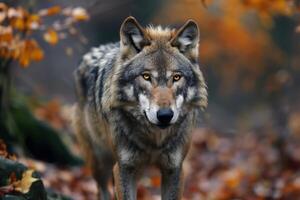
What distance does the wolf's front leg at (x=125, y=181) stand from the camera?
684 centimetres

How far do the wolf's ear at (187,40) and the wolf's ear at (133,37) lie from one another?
287mm

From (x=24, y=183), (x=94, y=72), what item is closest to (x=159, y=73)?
(x=24, y=183)

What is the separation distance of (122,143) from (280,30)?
19010 mm

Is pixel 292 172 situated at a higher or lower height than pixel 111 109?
lower

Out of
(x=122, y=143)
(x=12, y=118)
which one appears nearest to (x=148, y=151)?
(x=122, y=143)

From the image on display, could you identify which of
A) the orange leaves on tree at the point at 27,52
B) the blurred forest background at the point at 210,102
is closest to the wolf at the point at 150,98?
the blurred forest background at the point at 210,102

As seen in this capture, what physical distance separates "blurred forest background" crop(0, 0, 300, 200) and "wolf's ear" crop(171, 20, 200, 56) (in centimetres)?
99

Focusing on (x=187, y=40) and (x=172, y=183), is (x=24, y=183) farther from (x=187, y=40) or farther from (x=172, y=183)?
(x=187, y=40)

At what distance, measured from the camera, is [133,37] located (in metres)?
6.73

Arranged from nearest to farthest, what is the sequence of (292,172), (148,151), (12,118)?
(148,151)
(12,118)
(292,172)

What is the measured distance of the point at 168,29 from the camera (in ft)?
23.5

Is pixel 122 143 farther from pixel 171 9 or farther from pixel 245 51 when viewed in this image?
pixel 171 9

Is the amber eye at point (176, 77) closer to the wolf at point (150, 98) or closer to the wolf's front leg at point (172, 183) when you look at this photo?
the wolf at point (150, 98)

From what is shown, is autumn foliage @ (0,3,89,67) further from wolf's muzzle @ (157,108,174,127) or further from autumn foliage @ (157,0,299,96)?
autumn foliage @ (157,0,299,96)
